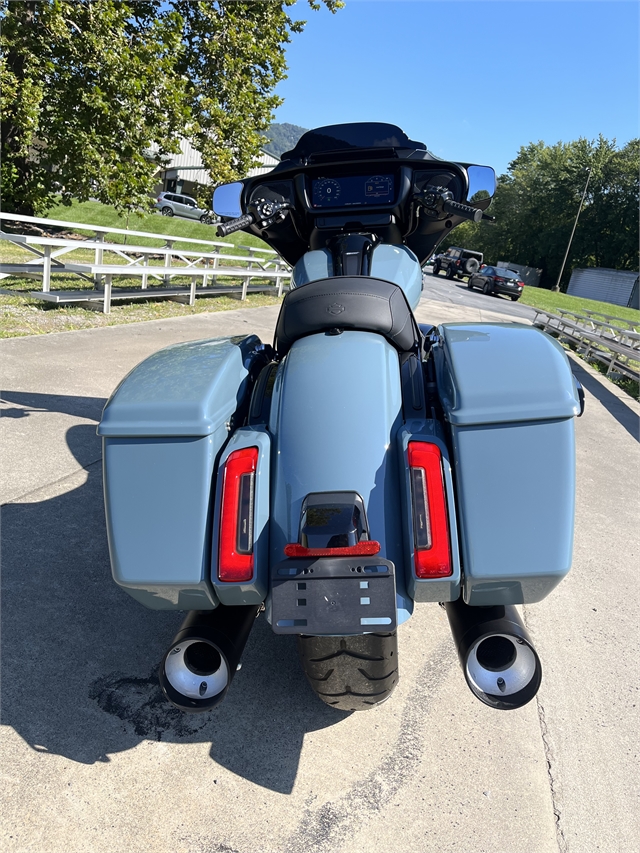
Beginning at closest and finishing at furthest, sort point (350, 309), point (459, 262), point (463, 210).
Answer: point (350, 309)
point (463, 210)
point (459, 262)

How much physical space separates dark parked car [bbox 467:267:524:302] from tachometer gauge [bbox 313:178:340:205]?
29518 millimetres

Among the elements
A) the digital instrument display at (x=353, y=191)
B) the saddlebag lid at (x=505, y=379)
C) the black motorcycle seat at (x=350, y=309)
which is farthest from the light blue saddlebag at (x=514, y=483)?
the digital instrument display at (x=353, y=191)

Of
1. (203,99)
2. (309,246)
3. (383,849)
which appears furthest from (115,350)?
(203,99)

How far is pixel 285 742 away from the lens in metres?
1.98

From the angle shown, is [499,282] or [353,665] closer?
[353,665]

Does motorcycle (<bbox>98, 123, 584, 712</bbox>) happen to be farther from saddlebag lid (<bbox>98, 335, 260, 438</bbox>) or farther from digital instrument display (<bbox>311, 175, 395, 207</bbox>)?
digital instrument display (<bbox>311, 175, 395, 207</bbox>)

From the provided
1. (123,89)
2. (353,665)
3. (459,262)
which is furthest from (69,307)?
(459,262)

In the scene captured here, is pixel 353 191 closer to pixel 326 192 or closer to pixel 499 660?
pixel 326 192

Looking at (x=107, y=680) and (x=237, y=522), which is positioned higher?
(x=237, y=522)

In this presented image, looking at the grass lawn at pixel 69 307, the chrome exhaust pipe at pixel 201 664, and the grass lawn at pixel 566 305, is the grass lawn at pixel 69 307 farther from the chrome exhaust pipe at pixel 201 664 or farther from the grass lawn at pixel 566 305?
the grass lawn at pixel 566 305

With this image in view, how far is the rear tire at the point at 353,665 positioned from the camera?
1.68 m

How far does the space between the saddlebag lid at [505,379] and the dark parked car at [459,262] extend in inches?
1355

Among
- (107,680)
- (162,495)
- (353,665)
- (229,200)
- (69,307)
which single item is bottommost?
(107,680)

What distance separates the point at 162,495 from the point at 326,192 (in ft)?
5.84
